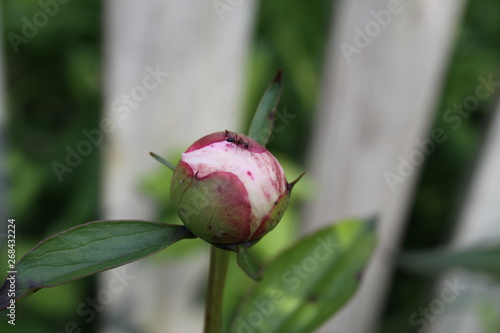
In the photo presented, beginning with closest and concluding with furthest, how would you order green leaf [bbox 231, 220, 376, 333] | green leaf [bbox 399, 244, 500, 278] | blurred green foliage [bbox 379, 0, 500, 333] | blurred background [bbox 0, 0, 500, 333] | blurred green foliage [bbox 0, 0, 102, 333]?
green leaf [bbox 231, 220, 376, 333] < green leaf [bbox 399, 244, 500, 278] < blurred background [bbox 0, 0, 500, 333] < blurred green foliage [bbox 0, 0, 102, 333] < blurred green foliage [bbox 379, 0, 500, 333]

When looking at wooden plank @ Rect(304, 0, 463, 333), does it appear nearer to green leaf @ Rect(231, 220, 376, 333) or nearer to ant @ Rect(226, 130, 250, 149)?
green leaf @ Rect(231, 220, 376, 333)

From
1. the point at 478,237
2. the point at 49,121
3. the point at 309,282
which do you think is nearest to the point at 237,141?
the point at 309,282

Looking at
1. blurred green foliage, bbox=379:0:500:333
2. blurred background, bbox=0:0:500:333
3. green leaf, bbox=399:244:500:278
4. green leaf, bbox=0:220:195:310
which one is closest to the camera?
green leaf, bbox=0:220:195:310

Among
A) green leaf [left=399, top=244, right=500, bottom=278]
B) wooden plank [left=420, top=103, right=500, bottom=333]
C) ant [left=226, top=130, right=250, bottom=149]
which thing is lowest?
wooden plank [left=420, top=103, right=500, bottom=333]

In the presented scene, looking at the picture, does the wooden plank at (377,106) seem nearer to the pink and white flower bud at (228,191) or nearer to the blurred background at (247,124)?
the blurred background at (247,124)

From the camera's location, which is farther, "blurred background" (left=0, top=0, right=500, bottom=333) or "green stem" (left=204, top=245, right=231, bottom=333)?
"blurred background" (left=0, top=0, right=500, bottom=333)

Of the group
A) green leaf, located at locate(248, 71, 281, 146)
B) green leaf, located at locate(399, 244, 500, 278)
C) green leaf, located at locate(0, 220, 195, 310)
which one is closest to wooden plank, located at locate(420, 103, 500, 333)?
green leaf, located at locate(399, 244, 500, 278)

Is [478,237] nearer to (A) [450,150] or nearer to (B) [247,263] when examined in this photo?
(A) [450,150]

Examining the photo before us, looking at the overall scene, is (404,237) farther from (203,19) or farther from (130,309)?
(203,19)
